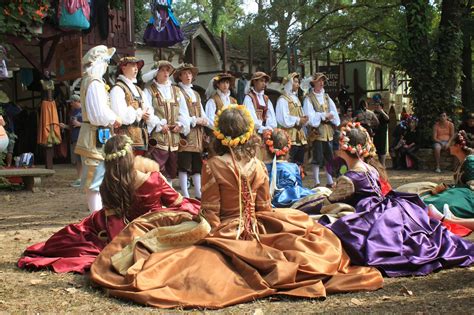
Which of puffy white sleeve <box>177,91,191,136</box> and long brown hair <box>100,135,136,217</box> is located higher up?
puffy white sleeve <box>177,91,191,136</box>

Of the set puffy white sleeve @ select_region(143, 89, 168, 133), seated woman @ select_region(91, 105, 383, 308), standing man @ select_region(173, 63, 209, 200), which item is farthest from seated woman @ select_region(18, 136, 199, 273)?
standing man @ select_region(173, 63, 209, 200)

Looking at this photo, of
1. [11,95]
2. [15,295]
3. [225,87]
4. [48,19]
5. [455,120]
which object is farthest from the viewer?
[11,95]

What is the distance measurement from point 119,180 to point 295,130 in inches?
203

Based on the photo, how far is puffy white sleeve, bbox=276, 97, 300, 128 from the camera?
8.95 m

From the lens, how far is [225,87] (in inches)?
323

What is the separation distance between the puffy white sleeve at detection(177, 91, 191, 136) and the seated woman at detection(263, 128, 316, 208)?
39.5 inches

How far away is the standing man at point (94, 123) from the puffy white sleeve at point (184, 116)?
4.32 ft

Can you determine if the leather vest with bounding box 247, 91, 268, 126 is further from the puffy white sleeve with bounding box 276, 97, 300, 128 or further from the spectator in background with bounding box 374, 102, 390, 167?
the spectator in background with bounding box 374, 102, 390, 167

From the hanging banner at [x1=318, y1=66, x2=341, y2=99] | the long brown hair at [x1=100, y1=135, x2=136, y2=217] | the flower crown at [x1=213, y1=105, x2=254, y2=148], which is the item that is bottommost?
the long brown hair at [x1=100, y1=135, x2=136, y2=217]

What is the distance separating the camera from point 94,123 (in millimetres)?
5676

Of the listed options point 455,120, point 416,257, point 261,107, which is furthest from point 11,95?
point 416,257

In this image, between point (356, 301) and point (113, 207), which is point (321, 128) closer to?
point (113, 207)

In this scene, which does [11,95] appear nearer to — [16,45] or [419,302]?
[16,45]

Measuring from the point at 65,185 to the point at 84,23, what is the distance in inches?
112
